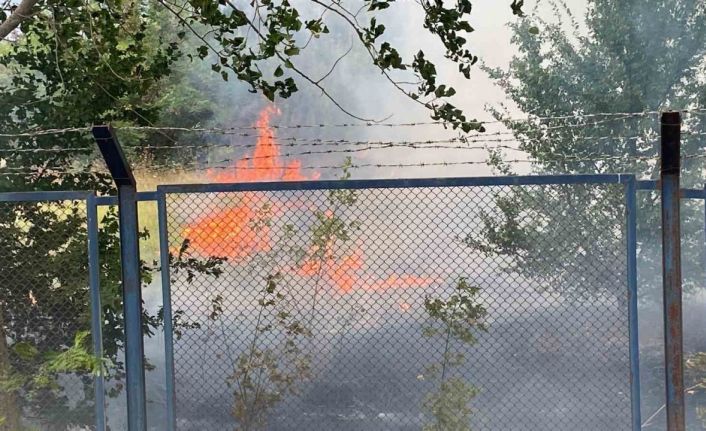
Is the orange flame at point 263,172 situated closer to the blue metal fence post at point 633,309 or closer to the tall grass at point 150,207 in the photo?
the tall grass at point 150,207

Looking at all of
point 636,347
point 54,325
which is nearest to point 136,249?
point 54,325

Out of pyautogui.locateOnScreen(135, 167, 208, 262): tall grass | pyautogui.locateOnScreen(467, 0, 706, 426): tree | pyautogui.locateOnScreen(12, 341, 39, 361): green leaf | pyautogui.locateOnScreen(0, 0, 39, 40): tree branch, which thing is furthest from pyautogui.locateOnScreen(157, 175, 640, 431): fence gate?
pyautogui.locateOnScreen(467, 0, 706, 426): tree

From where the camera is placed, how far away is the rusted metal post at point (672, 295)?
3469 mm

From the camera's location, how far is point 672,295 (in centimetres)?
348

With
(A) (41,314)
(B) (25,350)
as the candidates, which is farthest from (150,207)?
(B) (25,350)

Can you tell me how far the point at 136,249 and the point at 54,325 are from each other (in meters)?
1.30

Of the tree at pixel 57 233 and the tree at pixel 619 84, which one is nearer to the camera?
the tree at pixel 57 233

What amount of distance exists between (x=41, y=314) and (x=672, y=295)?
3564mm

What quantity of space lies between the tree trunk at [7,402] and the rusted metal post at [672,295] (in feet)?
11.8

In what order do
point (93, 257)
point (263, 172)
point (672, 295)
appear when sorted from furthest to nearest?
point (263, 172) → point (93, 257) → point (672, 295)

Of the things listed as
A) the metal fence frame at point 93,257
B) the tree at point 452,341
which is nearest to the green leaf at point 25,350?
the metal fence frame at point 93,257

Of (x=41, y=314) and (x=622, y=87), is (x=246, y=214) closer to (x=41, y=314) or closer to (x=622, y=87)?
(x=41, y=314)

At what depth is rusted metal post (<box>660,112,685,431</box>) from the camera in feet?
11.4

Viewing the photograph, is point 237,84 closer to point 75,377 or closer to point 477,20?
point 477,20
